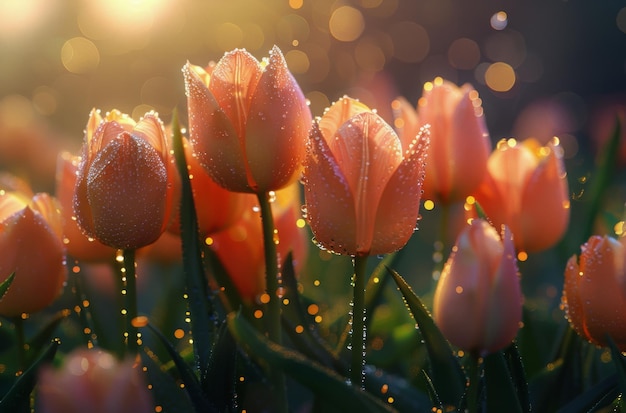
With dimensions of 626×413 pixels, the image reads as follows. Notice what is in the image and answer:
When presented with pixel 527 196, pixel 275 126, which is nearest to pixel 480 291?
pixel 275 126

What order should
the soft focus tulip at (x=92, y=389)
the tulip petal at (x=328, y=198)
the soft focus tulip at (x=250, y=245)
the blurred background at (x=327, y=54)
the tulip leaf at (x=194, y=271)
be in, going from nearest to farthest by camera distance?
the soft focus tulip at (x=92, y=389) → the tulip petal at (x=328, y=198) → the tulip leaf at (x=194, y=271) → the soft focus tulip at (x=250, y=245) → the blurred background at (x=327, y=54)

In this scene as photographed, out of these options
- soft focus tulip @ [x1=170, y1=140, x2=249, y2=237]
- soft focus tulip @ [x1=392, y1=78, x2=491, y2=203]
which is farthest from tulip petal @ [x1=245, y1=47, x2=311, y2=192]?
soft focus tulip @ [x1=392, y1=78, x2=491, y2=203]

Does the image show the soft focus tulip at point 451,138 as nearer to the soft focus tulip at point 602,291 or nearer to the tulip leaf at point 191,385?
the soft focus tulip at point 602,291

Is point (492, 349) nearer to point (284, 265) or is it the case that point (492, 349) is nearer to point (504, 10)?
point (284, 265)

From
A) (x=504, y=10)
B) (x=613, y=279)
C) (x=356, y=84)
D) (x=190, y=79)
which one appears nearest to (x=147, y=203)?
(x=190, y=79)

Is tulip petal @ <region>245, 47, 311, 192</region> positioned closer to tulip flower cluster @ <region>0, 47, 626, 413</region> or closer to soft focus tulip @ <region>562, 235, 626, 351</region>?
tulip flower cluster @ <region>0, 47, 626, 413</region>

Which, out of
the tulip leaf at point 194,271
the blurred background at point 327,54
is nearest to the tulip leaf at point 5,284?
the tulip leaf at point 194,271
